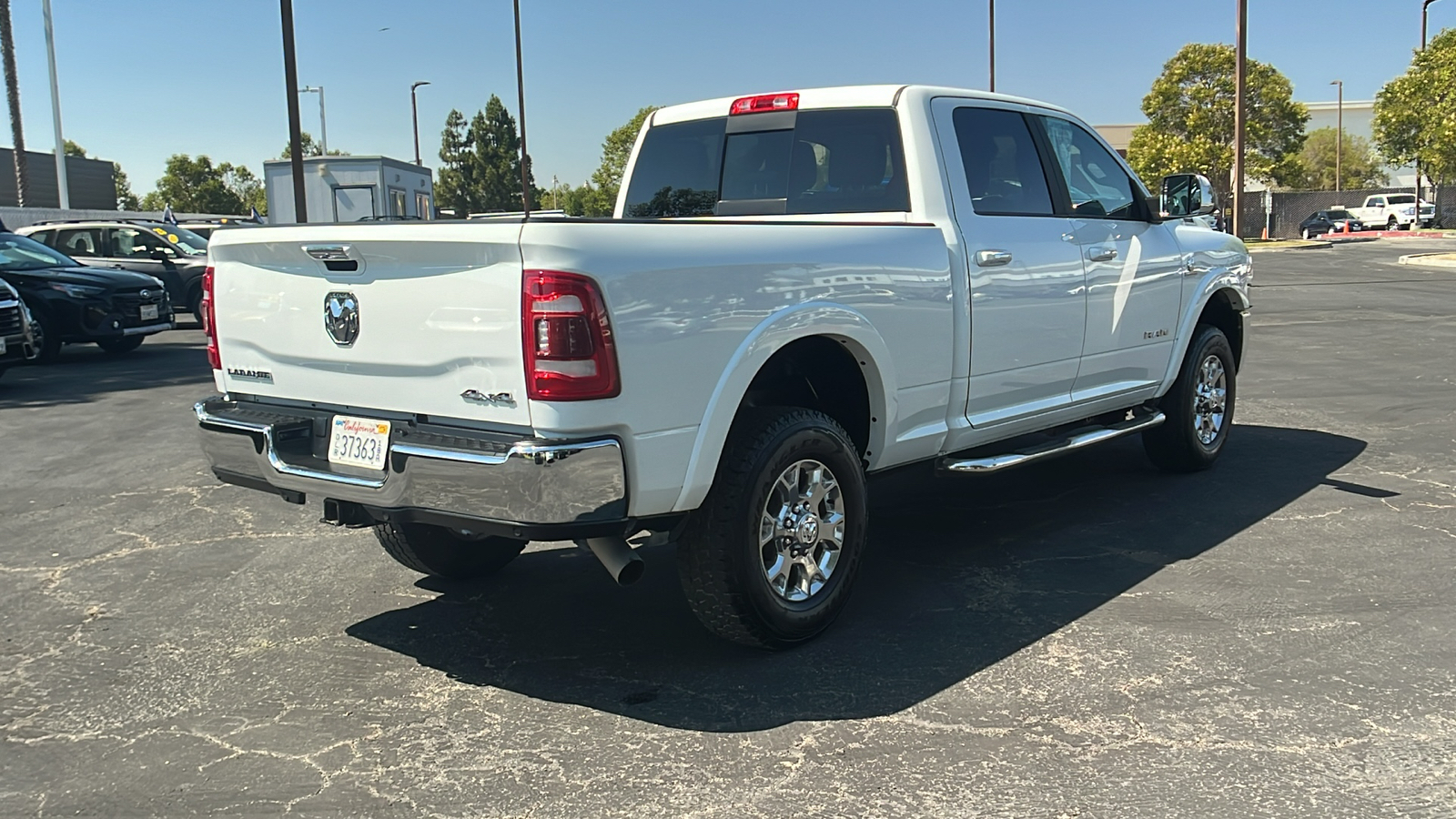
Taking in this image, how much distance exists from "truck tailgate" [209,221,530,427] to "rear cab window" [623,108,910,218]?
1.97 m

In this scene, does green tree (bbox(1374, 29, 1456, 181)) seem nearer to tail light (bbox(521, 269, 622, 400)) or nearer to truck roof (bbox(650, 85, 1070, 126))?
truck roof (bbox(650, 85, 1070, 126))

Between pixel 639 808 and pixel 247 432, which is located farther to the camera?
pixel 247 432

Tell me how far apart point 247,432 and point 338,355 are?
1.58ft

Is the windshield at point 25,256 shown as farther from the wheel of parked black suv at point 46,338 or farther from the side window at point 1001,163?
the side window at point 1001,163

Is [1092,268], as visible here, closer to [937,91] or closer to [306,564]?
[937,91]

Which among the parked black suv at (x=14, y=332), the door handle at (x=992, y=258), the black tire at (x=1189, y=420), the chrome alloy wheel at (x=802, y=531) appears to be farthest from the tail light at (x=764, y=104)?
the parked black suv at (x=14, y=332)

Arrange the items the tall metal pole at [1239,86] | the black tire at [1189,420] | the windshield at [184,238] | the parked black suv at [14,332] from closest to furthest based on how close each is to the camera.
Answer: the black tire at [1189,420] → the parked black suv at [14,332] → the windshield at [184,238] → the tall metal pole at [1239,86]

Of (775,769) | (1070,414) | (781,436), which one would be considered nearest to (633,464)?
(781,436)

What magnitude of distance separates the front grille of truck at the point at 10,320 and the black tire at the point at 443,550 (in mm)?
8645

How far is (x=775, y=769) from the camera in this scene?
338 centimetres

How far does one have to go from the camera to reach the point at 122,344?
15.1 metres

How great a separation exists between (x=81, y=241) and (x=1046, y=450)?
16.8 meters


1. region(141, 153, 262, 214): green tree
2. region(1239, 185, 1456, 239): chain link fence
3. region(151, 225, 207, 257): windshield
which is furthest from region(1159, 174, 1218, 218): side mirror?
region(141, 153, 262, 214): green tree

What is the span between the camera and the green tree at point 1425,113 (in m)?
43.5
